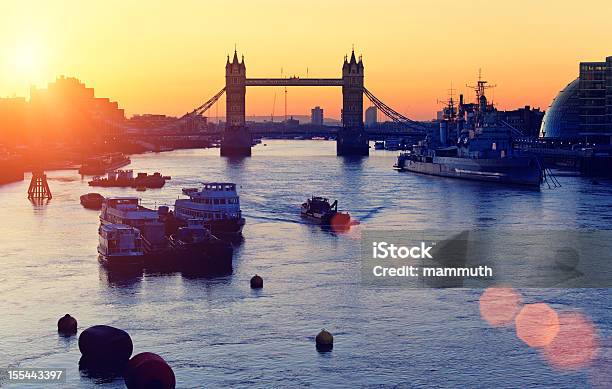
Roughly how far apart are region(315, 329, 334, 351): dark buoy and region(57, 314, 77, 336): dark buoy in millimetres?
9802

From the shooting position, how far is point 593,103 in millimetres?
189125

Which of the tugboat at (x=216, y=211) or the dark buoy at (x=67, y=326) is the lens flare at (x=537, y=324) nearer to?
the dark buoy at (x=67, y=326)

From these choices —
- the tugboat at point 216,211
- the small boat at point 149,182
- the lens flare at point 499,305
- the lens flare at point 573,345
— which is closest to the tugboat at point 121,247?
the tugboat at point 216,211

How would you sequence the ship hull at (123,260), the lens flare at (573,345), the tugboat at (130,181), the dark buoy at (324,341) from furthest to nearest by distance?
the tugboat at (130,181) < the ship hull at (123,260) < the dark buoy at (324,341) < the lens flare at (573,345)

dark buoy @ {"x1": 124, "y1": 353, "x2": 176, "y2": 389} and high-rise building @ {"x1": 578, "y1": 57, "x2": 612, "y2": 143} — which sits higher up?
high-rise building @ {"x1": 578, "y1": 57, "x2": 612, "y2": 143}

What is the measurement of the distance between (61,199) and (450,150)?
69347 mm

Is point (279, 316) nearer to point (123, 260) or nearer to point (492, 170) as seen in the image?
point (123, 260)

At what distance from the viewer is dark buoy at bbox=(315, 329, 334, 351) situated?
3662cm

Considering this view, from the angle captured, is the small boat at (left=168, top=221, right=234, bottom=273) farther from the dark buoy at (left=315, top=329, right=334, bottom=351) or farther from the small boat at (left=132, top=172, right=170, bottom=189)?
the small boat at (left=132, top=172, right=170, bottom=189)

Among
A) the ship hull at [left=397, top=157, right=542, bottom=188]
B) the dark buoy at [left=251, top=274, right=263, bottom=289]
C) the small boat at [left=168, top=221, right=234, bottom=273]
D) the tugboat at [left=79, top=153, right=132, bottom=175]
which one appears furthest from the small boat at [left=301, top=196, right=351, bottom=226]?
the tugboat at [left=79, top=153, right=132, bottom=175]

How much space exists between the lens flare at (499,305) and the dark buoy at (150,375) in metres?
14.7

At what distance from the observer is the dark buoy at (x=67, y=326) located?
38688 mm

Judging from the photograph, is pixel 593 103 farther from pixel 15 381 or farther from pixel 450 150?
pixel 15 381

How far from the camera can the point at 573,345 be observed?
37.1m
